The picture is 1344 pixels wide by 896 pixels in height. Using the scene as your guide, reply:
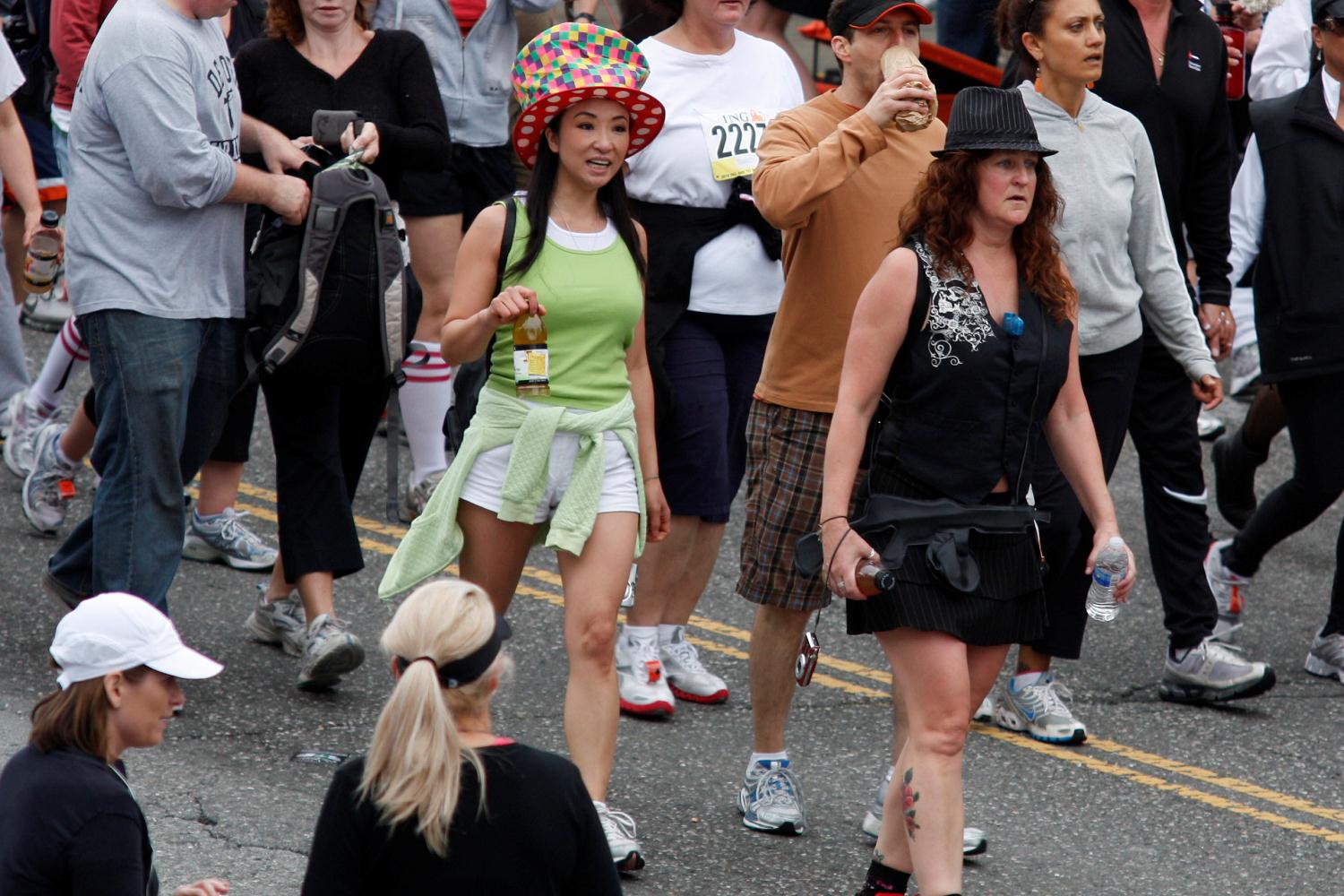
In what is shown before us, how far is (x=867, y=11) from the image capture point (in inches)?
194

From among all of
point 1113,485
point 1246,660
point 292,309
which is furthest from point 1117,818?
point 1113,485

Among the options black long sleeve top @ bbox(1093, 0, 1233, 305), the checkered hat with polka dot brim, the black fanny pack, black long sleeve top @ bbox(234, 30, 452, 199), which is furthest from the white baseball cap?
black long sleeve top @ bbox(1093, 0, 1233, 305)

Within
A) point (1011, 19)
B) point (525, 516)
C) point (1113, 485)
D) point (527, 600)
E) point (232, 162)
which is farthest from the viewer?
point (1113, 485)

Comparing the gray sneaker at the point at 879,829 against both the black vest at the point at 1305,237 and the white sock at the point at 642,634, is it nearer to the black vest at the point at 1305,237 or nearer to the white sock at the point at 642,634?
the white sock at the point at 642,634

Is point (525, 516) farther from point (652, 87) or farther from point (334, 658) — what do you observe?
point (652, 87)

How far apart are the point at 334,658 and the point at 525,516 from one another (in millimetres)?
1134

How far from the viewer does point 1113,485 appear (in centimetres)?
897

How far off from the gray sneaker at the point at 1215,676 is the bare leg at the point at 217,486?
11.0ft

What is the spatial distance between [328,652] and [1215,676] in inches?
113

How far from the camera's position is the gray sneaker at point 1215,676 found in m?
6.19

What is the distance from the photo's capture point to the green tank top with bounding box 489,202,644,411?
4.74 m

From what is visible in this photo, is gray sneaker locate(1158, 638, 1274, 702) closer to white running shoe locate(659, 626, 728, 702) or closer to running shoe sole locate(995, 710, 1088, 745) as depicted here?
running shoe sole locate(995, 710, 1088, 745)

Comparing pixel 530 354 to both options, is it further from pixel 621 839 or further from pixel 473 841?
pixel 473 841

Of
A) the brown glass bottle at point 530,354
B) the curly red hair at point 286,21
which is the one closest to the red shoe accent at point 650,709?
the brown glass bottle at point 530,354
